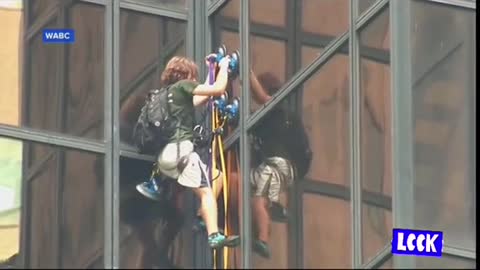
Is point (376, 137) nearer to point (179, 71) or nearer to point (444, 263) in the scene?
point (444, 263)

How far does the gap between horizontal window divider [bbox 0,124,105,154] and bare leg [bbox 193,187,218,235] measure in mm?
822

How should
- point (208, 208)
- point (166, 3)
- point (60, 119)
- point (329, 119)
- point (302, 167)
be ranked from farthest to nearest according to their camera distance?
point (166, 3), point (60, 119), point (208, 208), point (302, 167), point (329, 119)

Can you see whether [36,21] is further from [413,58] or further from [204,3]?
[413,58]

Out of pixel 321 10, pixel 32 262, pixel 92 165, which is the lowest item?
pixel 32 262

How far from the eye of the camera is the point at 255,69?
11.9m

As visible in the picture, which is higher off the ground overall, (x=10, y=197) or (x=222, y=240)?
(x=10, y=197)

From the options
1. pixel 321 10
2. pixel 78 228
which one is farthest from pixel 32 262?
pixel 321 10

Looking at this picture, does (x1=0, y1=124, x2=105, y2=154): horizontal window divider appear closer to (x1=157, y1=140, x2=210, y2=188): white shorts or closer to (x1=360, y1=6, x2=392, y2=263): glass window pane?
(x1=157, y1=140, x2=210, y2=188): white shorts

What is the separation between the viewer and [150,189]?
12.1m

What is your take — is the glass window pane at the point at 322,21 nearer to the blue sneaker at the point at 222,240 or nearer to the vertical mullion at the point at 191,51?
the vertical mullion at the point at 191,51

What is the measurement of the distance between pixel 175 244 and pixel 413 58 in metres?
2.44

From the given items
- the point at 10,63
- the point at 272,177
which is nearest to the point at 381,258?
the point at 272,177

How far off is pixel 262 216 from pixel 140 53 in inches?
67.7

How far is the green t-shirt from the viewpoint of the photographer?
39.5ft
